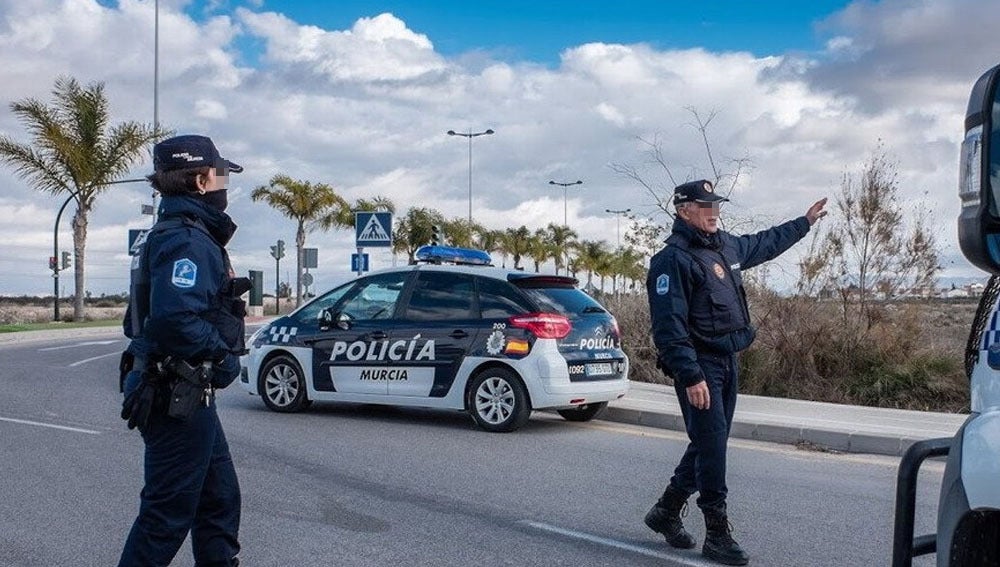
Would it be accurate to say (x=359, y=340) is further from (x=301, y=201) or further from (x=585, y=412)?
(x=301, y=201)

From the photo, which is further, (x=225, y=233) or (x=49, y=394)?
(x=49, y=394)

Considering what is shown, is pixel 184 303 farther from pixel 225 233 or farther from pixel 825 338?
pixel 825 338

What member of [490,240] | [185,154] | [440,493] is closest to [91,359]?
[440,493]

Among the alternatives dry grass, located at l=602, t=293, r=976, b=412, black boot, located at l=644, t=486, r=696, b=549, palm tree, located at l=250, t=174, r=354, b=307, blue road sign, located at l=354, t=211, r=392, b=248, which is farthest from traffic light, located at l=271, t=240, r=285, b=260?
black boot, located at l=644, t=486, r=696, b=549

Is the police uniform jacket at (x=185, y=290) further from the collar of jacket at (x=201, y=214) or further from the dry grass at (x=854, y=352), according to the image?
the dry grass at (x=854, y=352)

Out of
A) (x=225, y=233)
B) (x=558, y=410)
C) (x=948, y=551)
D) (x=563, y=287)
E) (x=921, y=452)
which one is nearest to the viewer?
(x=948, y=551)

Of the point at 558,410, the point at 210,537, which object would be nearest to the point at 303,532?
the point at 210,537

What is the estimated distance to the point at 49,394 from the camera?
13.4 meters

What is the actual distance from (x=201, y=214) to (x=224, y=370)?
65cm

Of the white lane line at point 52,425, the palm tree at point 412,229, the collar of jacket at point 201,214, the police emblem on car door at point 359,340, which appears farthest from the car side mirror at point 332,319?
the palm tree at point 412,229

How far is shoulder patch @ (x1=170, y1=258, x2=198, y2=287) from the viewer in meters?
3.94

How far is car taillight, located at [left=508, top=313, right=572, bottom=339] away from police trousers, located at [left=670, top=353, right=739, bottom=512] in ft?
14.3

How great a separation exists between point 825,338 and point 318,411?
673 cm

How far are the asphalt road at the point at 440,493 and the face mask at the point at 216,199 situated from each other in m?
2.24
